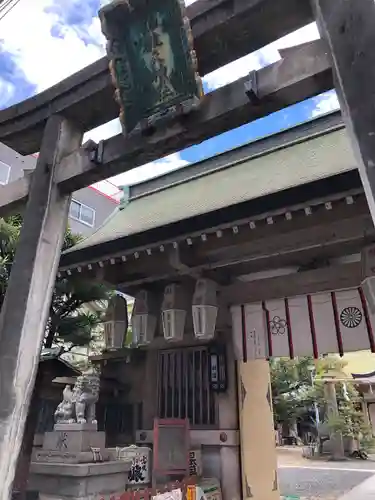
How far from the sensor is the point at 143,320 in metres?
6.53

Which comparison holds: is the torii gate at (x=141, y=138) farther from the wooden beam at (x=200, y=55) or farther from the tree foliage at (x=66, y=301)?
the tree foliage at (x=66, y=301)

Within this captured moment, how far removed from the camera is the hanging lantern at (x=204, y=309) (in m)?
5.72

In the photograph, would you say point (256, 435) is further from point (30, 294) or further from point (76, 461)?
point (30, 294)

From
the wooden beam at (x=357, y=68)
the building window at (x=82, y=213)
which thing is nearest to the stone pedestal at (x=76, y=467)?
the wooden beam at (x=357, y=68)

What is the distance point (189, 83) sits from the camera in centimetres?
321

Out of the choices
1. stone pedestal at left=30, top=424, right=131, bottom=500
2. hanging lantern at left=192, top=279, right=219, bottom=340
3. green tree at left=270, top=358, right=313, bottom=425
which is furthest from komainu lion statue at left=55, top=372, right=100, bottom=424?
green tree at left=270, top=358, right=313, bottom=425

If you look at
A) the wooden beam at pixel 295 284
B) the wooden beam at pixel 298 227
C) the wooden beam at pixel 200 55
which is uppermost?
the wooden beam at pixel 200 55

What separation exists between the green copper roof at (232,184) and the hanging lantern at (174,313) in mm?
1122

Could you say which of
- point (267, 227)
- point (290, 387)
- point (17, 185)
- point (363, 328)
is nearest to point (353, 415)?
point (290, 387)

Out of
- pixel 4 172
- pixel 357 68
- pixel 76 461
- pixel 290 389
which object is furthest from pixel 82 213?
pixel 357 68

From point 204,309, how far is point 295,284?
1410 mm

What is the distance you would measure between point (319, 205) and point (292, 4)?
2071mm

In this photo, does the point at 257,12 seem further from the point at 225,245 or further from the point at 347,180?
the point at 225,245

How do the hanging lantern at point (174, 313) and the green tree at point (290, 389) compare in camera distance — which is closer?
the hanging lantern at point (174, 313)
